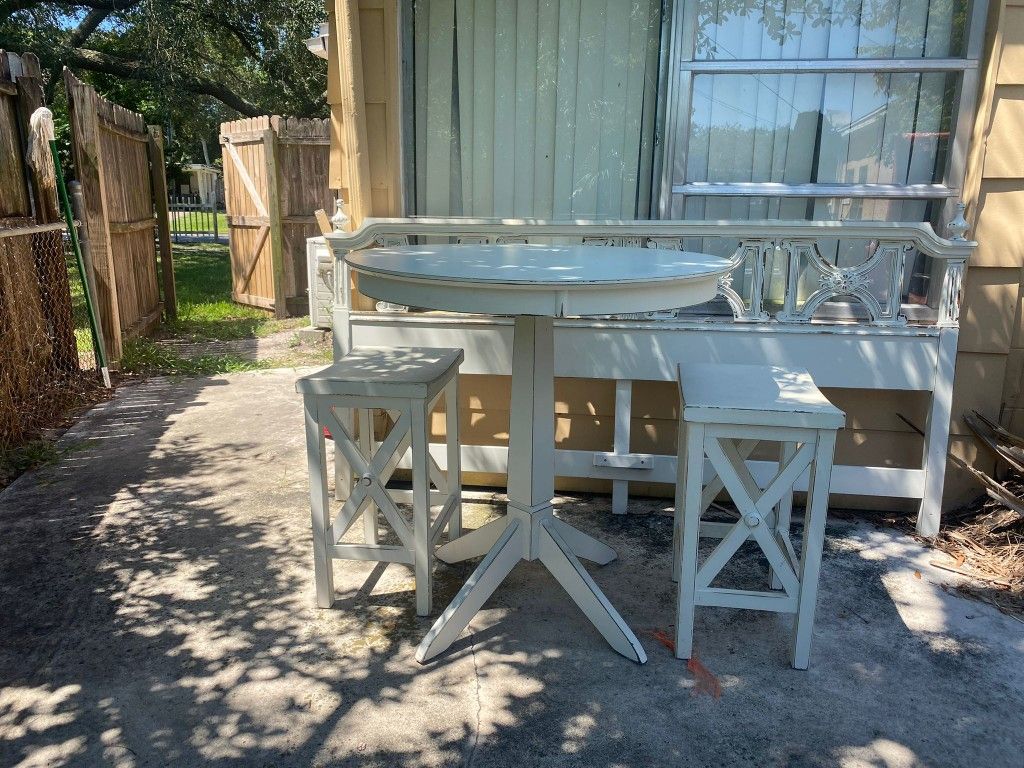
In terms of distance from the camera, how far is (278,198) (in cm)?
809

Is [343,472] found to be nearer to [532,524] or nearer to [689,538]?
[532,524]

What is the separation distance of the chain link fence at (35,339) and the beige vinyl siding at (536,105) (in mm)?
2487

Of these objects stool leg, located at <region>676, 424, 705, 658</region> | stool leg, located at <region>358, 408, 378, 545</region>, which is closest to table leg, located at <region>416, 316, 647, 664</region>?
stool leg, located at <region>676, 424, 705, 658</region>

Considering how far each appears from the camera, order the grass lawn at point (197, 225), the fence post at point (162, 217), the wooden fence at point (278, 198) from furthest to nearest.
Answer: the grass lawn at point (197, 225) → the wooden fence at point (278, 198) → the fence post at point (162, 217)

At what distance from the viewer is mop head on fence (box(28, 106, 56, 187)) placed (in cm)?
459

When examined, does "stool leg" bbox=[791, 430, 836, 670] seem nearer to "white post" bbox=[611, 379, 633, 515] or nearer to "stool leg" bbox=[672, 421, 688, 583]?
"stool leg" bbox=[672, 421, 688, 583]

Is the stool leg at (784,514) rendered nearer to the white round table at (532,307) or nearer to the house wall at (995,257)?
the white round table at (532,307)

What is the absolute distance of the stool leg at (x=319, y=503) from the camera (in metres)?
2.57

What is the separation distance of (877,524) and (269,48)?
46.1 ft

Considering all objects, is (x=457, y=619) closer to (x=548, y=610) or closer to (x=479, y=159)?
(x=548, y=610)

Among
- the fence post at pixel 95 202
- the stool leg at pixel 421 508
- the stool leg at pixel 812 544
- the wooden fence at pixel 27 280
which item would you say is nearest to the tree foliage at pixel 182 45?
the fence post at pixel 95 202

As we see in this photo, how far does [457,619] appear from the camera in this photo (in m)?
2.43

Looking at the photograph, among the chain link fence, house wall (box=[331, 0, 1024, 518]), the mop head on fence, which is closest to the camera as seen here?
house wall (box=[331, 0, 1024, 518])

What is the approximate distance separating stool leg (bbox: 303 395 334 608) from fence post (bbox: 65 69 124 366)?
3.69 metres
